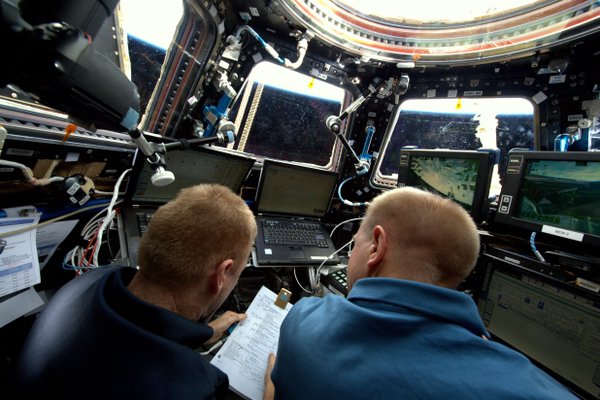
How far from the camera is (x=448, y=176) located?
5.60ft

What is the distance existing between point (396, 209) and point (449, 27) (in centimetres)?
218

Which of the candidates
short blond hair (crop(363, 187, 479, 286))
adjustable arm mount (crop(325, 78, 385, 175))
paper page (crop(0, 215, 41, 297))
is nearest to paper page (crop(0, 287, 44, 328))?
paper page (crop(0, 215, 41, 297))

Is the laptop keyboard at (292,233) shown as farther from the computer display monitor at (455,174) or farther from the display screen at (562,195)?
the display screen at (562,195)

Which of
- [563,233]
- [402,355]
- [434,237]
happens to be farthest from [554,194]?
[402,355]

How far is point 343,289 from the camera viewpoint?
166 cm

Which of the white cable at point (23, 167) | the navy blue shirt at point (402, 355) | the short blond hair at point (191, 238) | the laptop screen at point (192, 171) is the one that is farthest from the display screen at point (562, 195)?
the white cable at point (23, 167)

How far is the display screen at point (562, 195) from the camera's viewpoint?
1.18 m

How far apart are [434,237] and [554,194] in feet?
2.73

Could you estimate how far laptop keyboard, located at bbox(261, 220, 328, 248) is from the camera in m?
1.89

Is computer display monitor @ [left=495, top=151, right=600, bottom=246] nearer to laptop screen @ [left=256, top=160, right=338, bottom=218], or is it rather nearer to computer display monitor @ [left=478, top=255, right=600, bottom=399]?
computer display monitor @ [left=478, top=255, right=600, bottom=399]

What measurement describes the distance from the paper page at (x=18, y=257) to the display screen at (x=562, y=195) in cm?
231

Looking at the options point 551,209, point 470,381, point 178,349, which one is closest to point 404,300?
point 470,381

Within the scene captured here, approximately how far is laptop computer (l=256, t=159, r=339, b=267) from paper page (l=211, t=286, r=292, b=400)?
12.1 inches

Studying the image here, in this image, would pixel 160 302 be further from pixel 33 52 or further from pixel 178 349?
pixel 33 52
